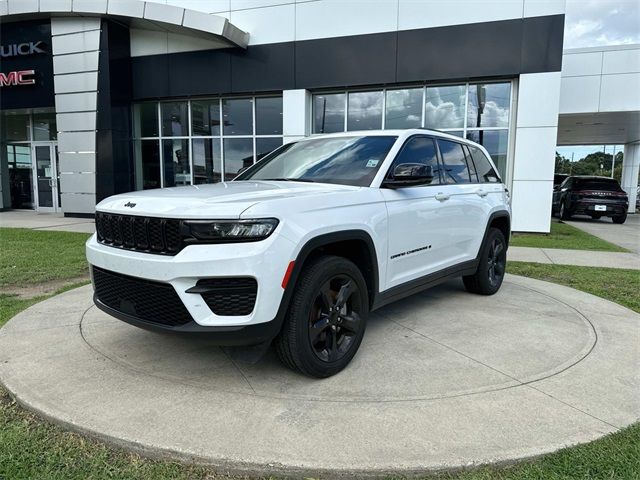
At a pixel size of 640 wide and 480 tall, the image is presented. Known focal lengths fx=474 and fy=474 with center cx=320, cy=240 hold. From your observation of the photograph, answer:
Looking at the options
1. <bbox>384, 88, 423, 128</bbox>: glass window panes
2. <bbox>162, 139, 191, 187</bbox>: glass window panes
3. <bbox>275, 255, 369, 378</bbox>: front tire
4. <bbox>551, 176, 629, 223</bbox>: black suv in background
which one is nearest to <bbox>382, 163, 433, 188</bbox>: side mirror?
<bbox>275, 255, 369, 378</bbox>: front tire

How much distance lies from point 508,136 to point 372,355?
407 inches

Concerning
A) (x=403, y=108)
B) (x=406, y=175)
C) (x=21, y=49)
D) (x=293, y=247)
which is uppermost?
(x=21, y=49)

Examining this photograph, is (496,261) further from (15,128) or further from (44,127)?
(15,128)

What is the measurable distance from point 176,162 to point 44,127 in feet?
21.6

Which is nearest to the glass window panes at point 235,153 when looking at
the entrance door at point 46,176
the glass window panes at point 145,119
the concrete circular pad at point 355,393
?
the glass window panes at point 145,119

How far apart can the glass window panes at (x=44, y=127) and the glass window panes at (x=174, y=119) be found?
18.4 feet

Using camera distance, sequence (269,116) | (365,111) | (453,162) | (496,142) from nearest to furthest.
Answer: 1. (453,162)
2. (496,142)
3. (365,111)
4. (269,116)

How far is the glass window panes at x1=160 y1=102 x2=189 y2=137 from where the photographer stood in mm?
15383

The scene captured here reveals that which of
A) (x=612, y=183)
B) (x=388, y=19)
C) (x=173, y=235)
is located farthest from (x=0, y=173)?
(x=612, y=183)

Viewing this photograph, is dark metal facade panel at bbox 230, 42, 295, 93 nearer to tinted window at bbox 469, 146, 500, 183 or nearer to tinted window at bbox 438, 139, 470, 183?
tinted window at bbox 469, 146, 500, 183

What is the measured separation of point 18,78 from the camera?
15.9m

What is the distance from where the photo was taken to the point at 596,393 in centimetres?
321

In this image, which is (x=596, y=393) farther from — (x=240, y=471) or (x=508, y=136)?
(x=508, y=136)

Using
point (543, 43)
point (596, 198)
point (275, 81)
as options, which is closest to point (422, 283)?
point (543, 43)
